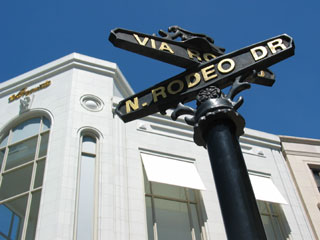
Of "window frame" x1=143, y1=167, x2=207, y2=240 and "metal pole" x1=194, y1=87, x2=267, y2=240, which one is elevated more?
"window frame" x1=143, y1=167, x2=207, y2=240

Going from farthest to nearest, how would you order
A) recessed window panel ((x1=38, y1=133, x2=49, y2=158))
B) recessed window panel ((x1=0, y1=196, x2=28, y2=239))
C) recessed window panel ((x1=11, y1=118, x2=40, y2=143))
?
recessed window panel ((x1=11, y1=118, x2=40, y2=143))
recessed window panel ((x1=38, y1=133, x2=49, y2=158))
recessed window panel ((x1=0, y1=196, x2=28, y2=239))

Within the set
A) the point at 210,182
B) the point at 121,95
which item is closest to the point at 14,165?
the point at 121,95

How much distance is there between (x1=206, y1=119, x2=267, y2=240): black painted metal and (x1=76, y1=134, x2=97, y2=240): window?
312 inches

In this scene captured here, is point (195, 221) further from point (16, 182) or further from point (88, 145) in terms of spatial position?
point (16, 182)

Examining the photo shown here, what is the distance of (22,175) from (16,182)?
29cm

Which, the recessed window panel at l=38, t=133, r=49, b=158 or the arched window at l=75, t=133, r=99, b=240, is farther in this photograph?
the recessed window panel at l=38, t=133, r=49, b=158

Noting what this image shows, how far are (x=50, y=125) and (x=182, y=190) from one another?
5230 millimetres

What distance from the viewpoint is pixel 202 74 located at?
539cm

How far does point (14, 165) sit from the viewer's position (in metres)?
14.2

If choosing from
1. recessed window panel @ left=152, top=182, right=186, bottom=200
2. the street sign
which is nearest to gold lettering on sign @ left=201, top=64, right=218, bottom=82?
the street sign

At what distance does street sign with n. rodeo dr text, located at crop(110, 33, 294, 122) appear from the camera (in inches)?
208

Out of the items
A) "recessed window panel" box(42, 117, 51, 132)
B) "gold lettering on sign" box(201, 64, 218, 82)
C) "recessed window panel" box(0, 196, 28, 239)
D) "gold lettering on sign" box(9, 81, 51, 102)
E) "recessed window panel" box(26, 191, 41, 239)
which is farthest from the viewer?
"gold lettering on sign" box(9, 81, 51, 102)

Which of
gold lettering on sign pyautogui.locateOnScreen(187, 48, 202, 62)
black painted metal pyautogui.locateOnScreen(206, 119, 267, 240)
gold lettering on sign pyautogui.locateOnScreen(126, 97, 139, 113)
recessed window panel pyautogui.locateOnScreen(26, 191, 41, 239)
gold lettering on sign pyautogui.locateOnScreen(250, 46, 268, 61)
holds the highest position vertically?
recessed window panel pyautogui.locateOnScreen(26, 191, 41, 239)

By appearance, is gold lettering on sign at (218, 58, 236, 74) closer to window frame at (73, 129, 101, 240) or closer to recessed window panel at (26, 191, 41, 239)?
window frame at (73, 129, 101, 240)
